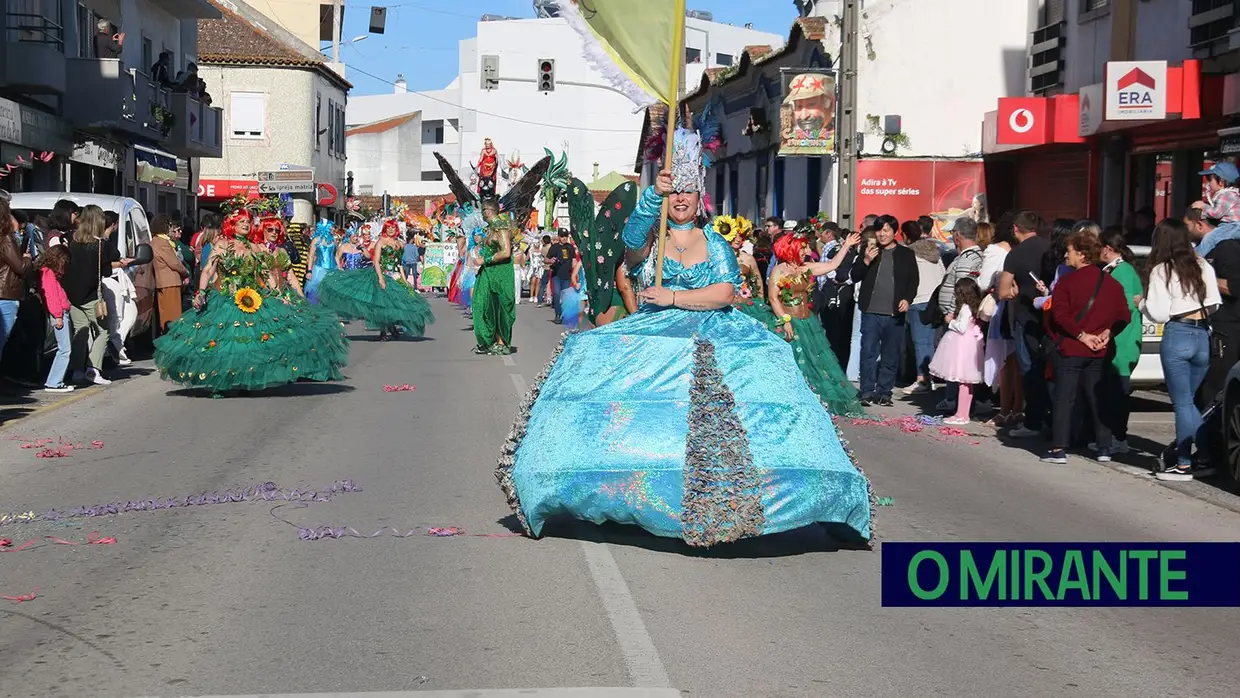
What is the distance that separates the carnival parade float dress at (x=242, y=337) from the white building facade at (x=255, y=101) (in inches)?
1723

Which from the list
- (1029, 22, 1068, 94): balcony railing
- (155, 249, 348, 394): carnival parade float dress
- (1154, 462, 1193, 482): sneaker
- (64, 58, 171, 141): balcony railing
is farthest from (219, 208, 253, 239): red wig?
(64, 58, 171, 141): balcony railing

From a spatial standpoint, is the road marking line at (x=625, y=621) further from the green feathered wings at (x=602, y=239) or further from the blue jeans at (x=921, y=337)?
the blue jeans at (x=921, y=337)

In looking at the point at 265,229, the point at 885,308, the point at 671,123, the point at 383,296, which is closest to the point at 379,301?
the point at 383,296

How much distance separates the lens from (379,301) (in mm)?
23297

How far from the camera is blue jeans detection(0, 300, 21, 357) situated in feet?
47.1

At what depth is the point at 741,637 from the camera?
233 inches

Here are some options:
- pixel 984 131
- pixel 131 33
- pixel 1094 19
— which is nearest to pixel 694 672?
pixel 1094 19

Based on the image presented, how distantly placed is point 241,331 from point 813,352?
5336mm

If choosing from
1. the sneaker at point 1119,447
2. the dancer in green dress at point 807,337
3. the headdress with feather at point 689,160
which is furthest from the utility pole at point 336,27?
the headdress with feather at point 689,160

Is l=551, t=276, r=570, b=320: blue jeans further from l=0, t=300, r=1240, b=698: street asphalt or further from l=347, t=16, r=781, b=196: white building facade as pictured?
l=347, t=16, r=781, b=196: white building facade

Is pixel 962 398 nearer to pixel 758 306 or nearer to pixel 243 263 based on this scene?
pixel 758 306

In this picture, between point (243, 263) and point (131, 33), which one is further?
point (131, 33)

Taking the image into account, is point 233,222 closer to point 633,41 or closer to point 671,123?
point 633,41

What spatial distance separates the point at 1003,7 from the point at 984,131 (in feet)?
14.4
